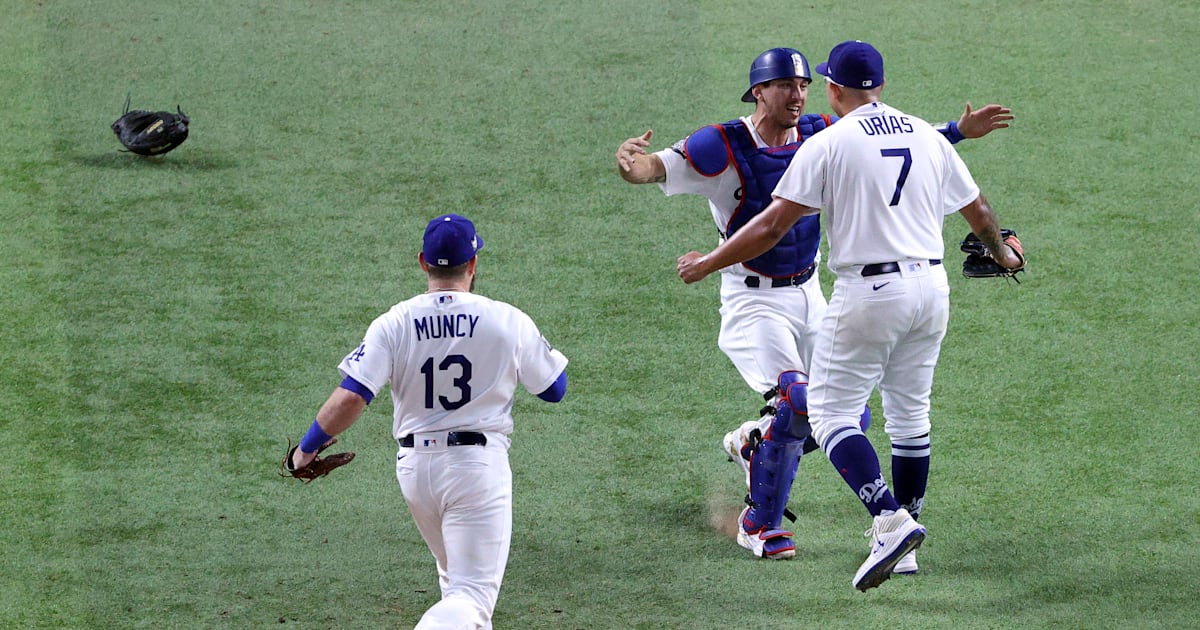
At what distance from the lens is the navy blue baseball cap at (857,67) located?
4.95m

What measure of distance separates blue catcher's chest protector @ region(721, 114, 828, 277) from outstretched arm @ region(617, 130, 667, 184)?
0.97ft

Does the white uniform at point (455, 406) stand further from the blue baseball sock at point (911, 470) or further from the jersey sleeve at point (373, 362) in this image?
the blue baseball sock at point (911, 470)

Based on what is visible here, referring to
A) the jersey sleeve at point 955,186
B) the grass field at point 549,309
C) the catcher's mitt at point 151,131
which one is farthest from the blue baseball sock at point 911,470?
the catcher's mitt at point 151,131

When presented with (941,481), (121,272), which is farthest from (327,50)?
(941,481)

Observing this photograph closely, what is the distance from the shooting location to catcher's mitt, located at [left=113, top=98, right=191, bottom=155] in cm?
891

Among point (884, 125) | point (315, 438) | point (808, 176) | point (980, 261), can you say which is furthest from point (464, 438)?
point (980, 261)

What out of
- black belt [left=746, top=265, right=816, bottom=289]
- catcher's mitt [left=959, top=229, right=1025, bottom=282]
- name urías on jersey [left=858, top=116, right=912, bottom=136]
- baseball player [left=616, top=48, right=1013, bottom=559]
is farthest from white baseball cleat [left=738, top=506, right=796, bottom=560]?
name urías on jersey [left=858, top=116, right=912, bottom=136]

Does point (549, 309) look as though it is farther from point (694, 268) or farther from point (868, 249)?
point (868, 249)

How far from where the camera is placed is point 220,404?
265 inches

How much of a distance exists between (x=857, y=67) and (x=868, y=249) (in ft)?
2.17

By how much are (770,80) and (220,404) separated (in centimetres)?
306

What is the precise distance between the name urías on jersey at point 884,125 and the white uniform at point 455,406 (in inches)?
55.1

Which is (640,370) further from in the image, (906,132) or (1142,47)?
(1142,47)

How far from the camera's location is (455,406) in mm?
4383
